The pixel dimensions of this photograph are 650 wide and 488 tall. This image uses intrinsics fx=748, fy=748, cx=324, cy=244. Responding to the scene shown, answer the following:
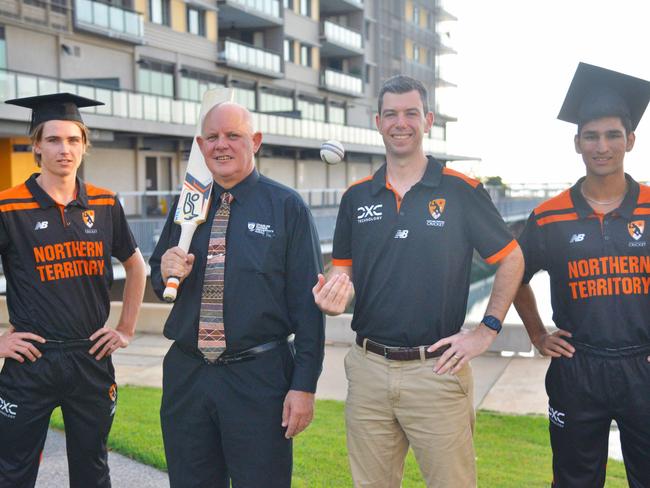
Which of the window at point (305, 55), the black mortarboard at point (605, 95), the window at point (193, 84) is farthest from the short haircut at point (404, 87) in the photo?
the window at point (305, 55)

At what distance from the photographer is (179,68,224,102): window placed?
34.7 meters

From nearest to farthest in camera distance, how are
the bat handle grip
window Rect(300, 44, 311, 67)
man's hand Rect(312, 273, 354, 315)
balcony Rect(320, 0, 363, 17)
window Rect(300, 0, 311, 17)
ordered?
man's hand Rect(312, 273, 354, 315) → the bat handle grip → window Rect(300, 0, 311, 17) → window Rect(300, 44, 311, 67) → balcony Rect(320, 0, 363, 17)

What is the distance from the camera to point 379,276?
3.66 meters

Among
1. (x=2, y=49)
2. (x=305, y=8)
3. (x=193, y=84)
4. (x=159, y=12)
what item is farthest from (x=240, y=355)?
(x=305, y=8)

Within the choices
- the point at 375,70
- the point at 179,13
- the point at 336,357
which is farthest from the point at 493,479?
the point at 375,70

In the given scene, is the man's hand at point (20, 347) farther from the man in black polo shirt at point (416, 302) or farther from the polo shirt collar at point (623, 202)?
the polo shirt collar at point (623, 202)

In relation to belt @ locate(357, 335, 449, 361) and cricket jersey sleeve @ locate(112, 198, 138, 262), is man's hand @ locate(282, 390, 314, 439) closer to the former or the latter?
belt @ locate(357, 335, 449, 361)

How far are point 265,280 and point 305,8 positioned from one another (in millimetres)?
44071

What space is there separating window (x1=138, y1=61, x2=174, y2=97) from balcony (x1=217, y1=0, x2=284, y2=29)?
17.5 feet

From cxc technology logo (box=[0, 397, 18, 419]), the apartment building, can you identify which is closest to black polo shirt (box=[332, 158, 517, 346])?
cxc technology logo (box=[0, 397, 18, 419])

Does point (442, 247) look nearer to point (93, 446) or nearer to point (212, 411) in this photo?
point (212, 411)

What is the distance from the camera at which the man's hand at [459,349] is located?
3.51 m

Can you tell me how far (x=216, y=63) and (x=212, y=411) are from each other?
35237 millimetres

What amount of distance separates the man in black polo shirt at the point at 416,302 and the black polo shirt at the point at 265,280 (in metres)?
0.30
